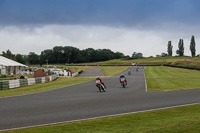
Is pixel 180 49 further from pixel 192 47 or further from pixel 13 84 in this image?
pixel 13 84

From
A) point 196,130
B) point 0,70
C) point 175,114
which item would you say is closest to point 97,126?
point 196,130

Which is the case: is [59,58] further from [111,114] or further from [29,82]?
[111,114]

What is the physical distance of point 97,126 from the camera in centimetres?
977

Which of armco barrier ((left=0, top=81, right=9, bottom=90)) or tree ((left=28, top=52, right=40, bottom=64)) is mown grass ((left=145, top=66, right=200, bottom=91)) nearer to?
armco barrier ((left=0, top=81, right=9, bottom=90))

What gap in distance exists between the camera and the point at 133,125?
981 cm

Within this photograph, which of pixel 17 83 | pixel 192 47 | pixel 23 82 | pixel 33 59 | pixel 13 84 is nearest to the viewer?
pixel 13 84

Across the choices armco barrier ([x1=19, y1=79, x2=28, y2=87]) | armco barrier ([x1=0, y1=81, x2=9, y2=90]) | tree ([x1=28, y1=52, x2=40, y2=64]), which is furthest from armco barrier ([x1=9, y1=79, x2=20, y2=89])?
tree ([x1=28, y1=52, x2=40, y2=64])

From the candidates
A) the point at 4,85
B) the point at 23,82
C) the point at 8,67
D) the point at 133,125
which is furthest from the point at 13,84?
the point at 8,67

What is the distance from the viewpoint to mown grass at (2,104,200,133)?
8797 millimetres

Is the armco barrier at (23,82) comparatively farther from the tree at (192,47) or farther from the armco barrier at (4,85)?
the tree at (192,47)

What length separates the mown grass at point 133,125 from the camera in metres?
8.80

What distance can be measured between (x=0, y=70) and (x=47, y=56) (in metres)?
143

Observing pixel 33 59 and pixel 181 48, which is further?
pixel 33 59

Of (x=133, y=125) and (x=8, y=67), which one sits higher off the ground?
(x=8, y=67)
